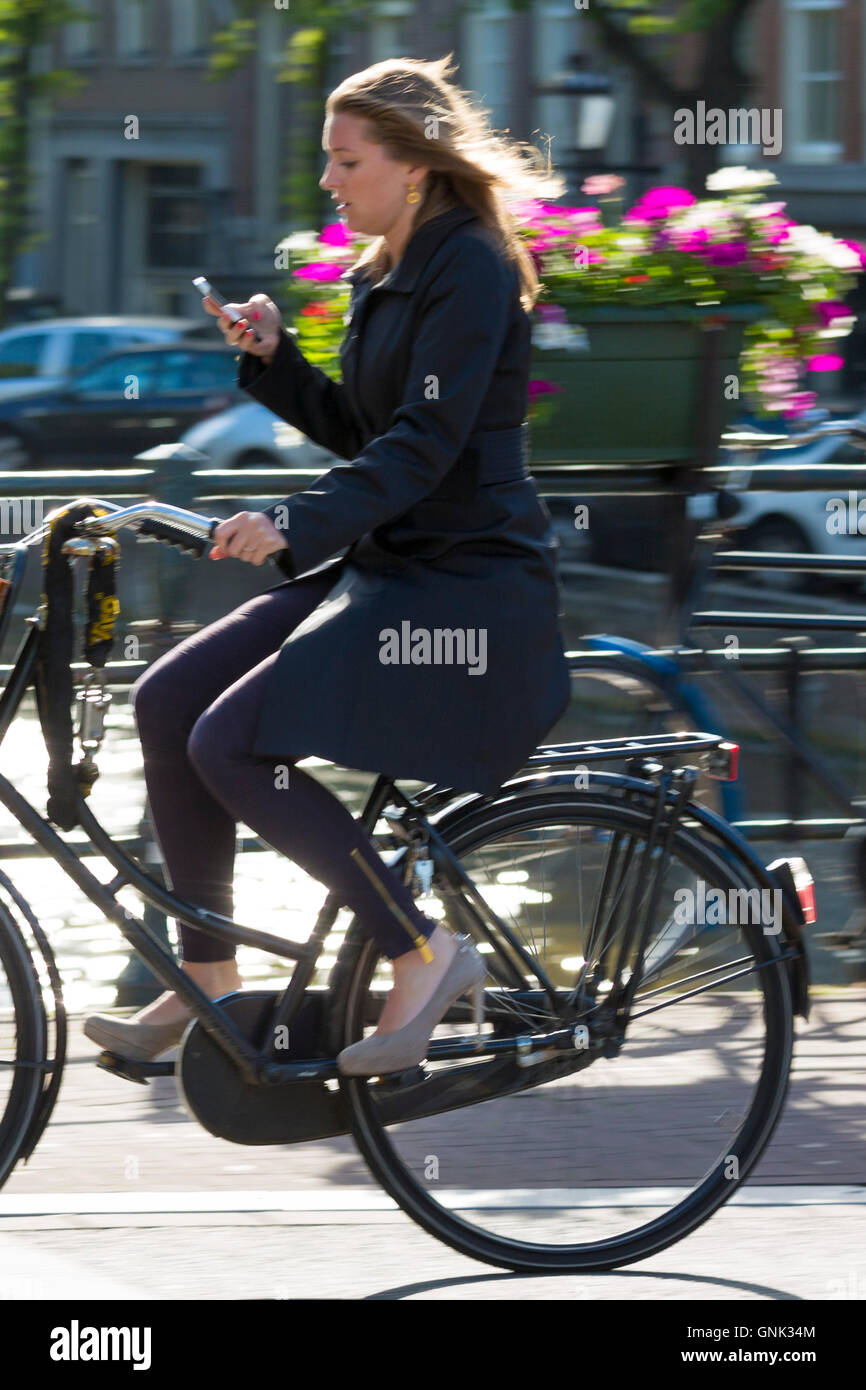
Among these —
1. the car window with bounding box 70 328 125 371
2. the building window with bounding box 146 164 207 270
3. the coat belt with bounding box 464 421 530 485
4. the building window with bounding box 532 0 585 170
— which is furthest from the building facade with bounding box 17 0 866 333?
the coat belt with bounding box 464 421 530 485

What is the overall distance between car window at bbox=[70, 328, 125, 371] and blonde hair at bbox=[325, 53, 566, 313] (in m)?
18.7

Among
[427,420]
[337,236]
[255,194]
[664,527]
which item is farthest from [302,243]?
[255,194]

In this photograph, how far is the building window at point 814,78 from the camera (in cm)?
2716

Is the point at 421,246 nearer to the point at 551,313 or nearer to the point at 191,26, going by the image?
the point at 551,313

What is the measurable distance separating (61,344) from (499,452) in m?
19.1

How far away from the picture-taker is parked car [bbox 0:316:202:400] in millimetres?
21203

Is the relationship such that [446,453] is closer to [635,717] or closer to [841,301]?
[635,717]

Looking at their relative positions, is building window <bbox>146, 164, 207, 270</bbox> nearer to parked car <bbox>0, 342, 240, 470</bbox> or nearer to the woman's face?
parked car <bbox>0, 342, 240, 470</bbox>

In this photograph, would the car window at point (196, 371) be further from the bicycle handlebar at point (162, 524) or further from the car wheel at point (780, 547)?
the bicycle handlebar at point (162, 524)

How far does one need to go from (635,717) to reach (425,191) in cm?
189

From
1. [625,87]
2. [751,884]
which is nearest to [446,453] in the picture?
[751,884]

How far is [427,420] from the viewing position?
9.49 feet

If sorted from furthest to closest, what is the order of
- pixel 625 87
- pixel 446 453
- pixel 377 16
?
pixel 625 87 < pixel 377 16 < pixel 446 453
